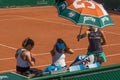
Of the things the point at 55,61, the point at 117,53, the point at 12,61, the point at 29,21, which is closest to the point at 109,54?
the point at 117,53

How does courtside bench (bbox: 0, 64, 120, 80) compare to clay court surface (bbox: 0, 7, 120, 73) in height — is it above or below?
above

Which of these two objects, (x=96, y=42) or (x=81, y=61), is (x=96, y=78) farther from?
(x=96, y=42)

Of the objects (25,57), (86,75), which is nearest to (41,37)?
(25,57)

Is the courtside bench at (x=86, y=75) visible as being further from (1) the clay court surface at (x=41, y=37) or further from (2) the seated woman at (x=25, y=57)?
(1) the clay court surface at (x=41, y=37)

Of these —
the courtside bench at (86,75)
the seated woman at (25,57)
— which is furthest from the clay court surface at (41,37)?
the courtside bench at (86,75)

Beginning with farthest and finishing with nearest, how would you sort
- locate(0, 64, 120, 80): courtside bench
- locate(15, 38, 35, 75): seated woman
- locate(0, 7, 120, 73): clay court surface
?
locate(0, 7, 120, 73): clay court surface
locate(15, 38, 35, 75): seated woman
locate(0, 64, 120, 80): courtside bench

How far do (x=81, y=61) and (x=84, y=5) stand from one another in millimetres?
1371

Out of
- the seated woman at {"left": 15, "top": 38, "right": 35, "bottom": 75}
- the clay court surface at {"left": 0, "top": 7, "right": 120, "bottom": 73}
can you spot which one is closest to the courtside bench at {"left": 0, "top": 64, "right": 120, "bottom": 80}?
the seated woman at {"left": 15, "top": 38, "right": 35, "bottom": 75}

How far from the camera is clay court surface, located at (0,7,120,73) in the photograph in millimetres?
14684

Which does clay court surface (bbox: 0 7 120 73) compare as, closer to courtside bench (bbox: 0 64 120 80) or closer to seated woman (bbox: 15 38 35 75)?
seated woman (bbox: 15 38 35 75)

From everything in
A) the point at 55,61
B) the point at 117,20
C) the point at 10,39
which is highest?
the point at 55,61

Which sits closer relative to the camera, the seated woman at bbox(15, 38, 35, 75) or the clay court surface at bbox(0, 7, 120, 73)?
the seated woman at bbox(15, 38, 35, 75)

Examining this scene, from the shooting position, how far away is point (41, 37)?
778 inches

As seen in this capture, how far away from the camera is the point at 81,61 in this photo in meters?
9.50
